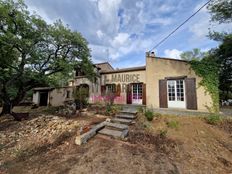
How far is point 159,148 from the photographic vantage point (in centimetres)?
471

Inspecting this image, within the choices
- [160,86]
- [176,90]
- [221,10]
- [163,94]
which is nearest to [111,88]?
[160,86]

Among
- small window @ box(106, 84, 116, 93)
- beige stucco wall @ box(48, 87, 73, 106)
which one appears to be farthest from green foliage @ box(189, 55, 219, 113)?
beige stucco wall @ box(48, 87, 73, 106)

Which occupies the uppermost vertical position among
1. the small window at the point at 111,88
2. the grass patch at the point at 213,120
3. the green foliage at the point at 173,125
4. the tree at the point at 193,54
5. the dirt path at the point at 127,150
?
the tree at the point at 193,54

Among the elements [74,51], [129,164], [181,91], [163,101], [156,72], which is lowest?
[129,164]

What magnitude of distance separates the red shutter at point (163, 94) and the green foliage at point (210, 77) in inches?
92.2

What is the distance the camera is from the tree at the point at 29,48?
26.3 feet

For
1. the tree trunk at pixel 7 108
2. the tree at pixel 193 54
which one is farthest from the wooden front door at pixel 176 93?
the tree at pixel 193 54

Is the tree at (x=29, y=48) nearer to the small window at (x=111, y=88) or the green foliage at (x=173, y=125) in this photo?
the small window at (x=111, y=88)

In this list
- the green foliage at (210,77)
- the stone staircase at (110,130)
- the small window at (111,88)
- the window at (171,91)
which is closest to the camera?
the stone staircase at (110,130)

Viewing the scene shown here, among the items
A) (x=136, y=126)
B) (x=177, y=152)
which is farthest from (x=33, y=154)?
(x=177, y=152)

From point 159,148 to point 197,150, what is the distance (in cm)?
143

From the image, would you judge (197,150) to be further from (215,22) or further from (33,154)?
(215,22)

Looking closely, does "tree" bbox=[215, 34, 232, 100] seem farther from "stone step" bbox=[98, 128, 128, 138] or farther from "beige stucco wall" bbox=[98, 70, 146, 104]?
"stone step" bbox=[98, 128, 128, 138]

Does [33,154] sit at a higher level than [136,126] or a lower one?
lower
